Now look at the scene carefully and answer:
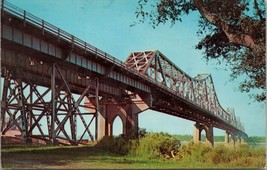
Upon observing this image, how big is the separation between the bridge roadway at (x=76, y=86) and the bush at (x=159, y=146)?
447mm

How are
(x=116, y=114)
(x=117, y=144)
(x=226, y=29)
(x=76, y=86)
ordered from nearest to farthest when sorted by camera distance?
(x=226, y=29) < (x=117, y=144) < (x=116, y=114) < (x=76, y=86)

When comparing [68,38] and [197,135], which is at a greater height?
[68,38]

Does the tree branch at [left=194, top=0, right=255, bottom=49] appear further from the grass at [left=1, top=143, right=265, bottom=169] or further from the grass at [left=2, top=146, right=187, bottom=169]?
the grass at [left=2, top=146, right=187, bottom=169]

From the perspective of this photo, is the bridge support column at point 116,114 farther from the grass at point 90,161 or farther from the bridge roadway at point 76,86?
the grass at point 90,161

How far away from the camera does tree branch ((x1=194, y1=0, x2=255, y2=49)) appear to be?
8.16 meters

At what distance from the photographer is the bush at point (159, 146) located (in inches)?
319

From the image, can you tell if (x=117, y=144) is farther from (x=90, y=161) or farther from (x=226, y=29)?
(x=226, y=29)

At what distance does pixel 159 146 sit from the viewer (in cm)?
823

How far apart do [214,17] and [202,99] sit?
790cm

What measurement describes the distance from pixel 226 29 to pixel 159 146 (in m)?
2.86

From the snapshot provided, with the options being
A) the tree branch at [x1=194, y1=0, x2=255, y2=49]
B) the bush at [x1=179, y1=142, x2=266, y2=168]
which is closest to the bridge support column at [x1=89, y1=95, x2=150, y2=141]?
the bush at [x1=179, y1=142, x2=266, y2=168]

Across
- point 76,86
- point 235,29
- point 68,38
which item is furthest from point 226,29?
point 76,86

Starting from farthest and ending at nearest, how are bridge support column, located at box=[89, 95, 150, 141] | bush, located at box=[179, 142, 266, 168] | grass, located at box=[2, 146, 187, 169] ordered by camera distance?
bridge support column, located at box=[89, 95, 150, 141]
bush, located at box=[179, 142, 266, 168]
grass, located at box=[2, 146, 187, 169]

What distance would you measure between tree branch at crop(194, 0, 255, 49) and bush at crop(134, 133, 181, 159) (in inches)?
96.3
